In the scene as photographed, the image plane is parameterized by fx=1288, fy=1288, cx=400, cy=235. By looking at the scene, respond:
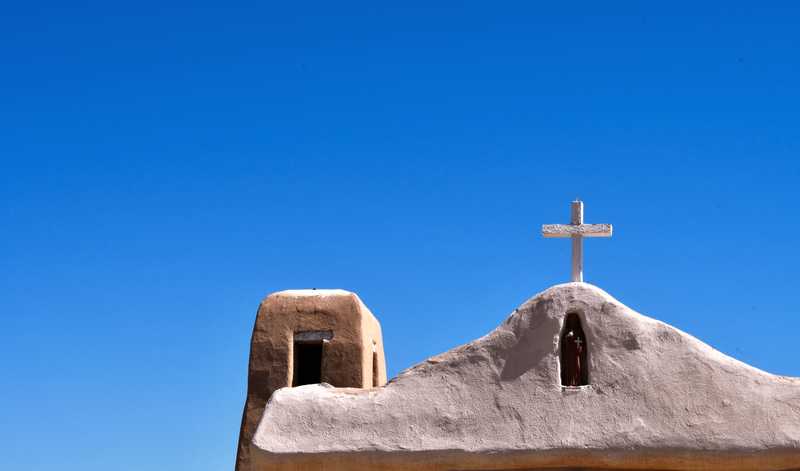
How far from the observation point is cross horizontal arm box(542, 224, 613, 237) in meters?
15.4

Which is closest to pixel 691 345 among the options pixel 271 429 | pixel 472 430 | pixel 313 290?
pixel 472 430

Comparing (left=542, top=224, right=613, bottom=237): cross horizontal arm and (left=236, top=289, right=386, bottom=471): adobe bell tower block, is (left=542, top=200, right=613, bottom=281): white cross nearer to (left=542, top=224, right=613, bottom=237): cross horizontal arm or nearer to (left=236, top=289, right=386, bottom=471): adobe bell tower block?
(left=542, top=224, right=613, bottom=237): cross horizontal arm

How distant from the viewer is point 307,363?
19281 mm

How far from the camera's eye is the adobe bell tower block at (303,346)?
18672mm

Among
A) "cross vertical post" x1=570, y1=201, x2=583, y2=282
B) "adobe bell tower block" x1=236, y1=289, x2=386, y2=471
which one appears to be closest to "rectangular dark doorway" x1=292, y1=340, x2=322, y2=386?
"adobe bell tower block" x1=236, y1=289, x2=386, y2=471

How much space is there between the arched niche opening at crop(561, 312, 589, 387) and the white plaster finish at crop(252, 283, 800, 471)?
0.19 m

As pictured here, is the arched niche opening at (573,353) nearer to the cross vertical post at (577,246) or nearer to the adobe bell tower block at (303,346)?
the cross vertical post at (577,246)

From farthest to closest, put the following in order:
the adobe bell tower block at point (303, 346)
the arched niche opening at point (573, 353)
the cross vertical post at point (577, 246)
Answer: the adobe bell tower block at point (303, 346)
the cross vertical post at point (577, 246)
the arched niche opening at point (573, 353)

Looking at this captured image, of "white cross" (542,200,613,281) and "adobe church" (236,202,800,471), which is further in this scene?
"white cross" (542,200,613,281)

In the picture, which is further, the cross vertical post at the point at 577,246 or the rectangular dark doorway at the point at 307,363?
the rectangular dark doorway at the point at 307,363

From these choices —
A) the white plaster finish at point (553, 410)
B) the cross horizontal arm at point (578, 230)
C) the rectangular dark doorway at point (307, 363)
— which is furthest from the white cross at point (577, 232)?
the rectangular dark doorway at point (307, 363)

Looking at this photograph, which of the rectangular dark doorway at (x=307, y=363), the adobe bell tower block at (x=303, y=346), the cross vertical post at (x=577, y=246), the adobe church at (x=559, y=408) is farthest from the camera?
the rectangular dark doorway at (x=307, y=363)

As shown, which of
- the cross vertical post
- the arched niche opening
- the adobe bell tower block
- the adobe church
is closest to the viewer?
the adobe church

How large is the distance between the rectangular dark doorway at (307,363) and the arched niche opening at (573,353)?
5.77 meters
